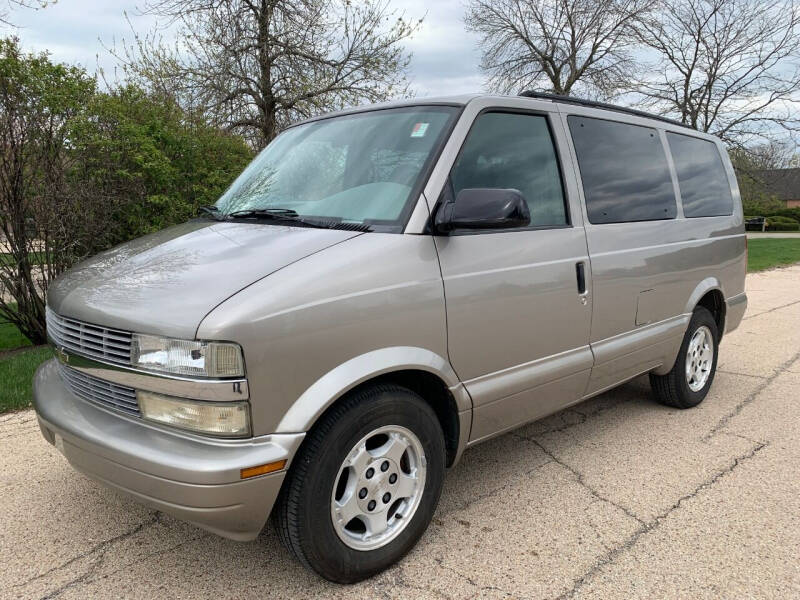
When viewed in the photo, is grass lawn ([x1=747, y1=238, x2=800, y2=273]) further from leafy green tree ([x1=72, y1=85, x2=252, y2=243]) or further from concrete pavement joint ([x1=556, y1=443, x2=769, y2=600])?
concrete pavement joint ([x1=556, y1=443, x2=769, y2=600])

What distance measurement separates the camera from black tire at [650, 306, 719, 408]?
4.48 metres

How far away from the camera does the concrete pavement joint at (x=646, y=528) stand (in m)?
2.51

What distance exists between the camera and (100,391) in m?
2.41

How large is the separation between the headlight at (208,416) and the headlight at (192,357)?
11cm

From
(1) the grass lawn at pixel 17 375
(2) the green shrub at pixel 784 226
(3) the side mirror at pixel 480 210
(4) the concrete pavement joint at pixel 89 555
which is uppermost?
(3) the side mirror at pixel 480 210

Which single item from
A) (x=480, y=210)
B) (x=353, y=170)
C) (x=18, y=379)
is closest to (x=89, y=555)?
(x=353, y=170)

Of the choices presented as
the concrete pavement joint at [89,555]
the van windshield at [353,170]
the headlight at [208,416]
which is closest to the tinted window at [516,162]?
the van windshield at [353,170]

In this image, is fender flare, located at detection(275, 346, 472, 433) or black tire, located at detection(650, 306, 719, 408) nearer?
fender flare, located at detection(275, 346, 472, 433)

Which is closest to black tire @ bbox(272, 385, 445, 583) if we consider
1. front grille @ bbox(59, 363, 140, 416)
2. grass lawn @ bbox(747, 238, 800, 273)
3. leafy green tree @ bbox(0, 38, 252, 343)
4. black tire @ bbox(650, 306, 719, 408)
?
front grille @ bbox(59, 363, 140, 416)

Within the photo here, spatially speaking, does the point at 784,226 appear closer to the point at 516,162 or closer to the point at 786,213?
the point at 786,213

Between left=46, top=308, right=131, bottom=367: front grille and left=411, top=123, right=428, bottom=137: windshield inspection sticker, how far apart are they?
1.57 m

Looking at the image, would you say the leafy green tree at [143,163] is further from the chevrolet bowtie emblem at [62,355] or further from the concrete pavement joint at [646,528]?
the concrete pavement joint at [646,528]

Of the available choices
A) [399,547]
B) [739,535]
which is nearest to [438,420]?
[399,547]

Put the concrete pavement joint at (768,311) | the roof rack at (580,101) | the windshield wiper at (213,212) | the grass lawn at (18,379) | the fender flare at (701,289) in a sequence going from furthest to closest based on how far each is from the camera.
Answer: the concrete pavement joint at (768,311), the grass lawn at (18,379), the fender flare at (701,289), the roof rack at (580,101), the windshield wiper at (213,212)
